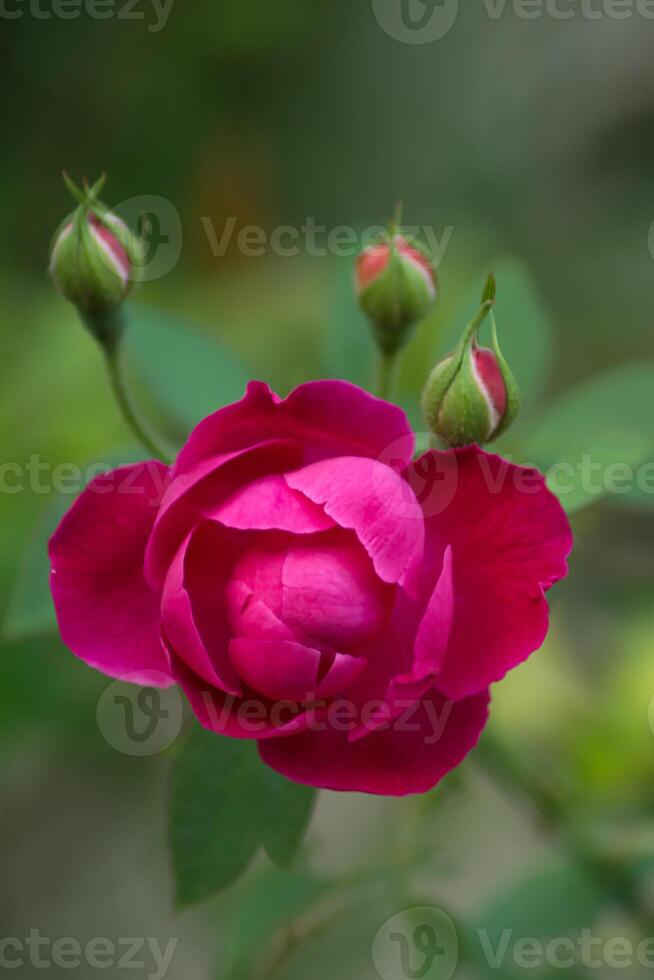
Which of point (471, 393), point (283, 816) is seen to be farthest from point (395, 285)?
point (283, 816)

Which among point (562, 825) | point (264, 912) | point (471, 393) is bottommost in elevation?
point (264, 912)

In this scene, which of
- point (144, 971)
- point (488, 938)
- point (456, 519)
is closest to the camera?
point (456, 519)

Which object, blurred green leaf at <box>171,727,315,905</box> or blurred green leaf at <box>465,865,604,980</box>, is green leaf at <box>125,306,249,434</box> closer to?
blurred green leaf at <box>171,727,315,905</box>

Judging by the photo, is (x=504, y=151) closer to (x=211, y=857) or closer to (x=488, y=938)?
(x=488, y=938)

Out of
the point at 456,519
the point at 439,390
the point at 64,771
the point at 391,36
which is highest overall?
the point at 391,36

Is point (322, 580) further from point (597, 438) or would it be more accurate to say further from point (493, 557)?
point (597, 438)

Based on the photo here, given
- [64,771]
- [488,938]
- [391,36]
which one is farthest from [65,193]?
[488,938]
